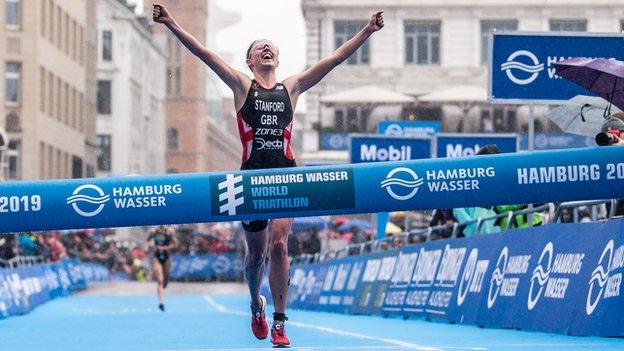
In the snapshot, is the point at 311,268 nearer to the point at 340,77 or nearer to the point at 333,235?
the point at 333,235

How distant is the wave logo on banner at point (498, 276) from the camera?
16.8 m

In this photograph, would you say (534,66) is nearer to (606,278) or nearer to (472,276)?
(472,276)

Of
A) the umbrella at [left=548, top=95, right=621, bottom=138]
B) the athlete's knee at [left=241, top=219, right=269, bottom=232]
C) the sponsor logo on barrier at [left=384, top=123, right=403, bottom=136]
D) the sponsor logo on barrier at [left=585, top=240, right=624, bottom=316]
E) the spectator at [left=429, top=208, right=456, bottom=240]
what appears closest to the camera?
the athlete's knee at [left=241, top=219, right=269, bottom=232]

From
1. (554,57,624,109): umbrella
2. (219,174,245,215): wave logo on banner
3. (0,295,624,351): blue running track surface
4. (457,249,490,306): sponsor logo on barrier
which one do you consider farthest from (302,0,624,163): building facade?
(219,174,245,215): wave logo on banner

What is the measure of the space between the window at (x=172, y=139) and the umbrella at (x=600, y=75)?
149006 millimetres

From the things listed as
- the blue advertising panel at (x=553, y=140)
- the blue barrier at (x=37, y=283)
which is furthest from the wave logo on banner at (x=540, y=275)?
the blue advertising panel at (x=553, y=140)

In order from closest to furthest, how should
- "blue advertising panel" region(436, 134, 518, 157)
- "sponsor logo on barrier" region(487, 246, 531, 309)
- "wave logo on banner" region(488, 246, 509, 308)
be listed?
"sponsor logo on barrier" region(487, 246, 531, 309) < "wave logo on banner" region(488, 246, 509, 308) < "blue advertising panel" region(436, 134, 518, 157)

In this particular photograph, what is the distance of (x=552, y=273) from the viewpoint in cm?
1505

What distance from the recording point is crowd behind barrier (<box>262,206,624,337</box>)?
13578 mm

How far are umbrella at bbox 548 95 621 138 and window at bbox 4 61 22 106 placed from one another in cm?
5607

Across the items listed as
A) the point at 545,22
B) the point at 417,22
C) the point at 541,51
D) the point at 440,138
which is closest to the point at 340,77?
the point at 417,22

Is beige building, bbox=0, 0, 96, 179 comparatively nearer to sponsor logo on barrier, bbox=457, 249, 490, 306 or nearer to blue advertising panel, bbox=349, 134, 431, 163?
blue advertising panel, bbox=349, 134, 431, 163

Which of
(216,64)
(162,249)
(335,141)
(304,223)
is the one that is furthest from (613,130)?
(335,141)

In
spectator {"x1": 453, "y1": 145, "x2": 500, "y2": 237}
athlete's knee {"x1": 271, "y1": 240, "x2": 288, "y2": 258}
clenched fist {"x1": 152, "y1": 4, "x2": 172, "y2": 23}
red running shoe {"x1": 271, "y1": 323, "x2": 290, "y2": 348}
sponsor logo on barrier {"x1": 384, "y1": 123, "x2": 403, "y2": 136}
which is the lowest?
red running shoe {"x1": 271, "y1": 323, "x2": 290, "y2": 348}
